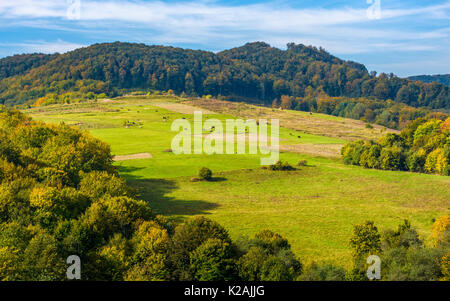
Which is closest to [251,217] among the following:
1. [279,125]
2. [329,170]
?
[329,170]

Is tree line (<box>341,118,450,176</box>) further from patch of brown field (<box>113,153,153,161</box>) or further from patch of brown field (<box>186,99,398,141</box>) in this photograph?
patch of brown field (<box>113,153,153,161</box>)

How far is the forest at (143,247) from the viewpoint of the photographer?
1085 inches

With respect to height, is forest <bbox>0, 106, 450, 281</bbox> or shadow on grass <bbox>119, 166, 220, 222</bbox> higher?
forest <bbox>0, 106, 450, 281</bbox>

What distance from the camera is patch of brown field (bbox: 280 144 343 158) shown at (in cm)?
10706

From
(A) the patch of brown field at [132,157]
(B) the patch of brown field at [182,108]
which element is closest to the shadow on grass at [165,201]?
(A) the patch of brown field at [132,157]

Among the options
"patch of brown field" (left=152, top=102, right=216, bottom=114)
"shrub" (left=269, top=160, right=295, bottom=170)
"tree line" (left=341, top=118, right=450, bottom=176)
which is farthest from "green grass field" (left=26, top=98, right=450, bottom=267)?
"patch of brown field" (left=152, top=102, right=216, bottom=114)

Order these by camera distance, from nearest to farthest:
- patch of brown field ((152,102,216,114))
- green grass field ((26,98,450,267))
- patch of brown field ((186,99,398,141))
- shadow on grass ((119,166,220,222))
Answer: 1. green grass field ((26,98,450,267))
2. shadow on grass ((119,166,220,222))
3. patch of brown field ((186,99,398,141))
4. patch of brown field ((152,102,216,114))

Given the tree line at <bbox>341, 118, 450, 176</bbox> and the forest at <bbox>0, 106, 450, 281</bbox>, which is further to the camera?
the tree line at <bbox>341, 118, 450, 176</bbox>

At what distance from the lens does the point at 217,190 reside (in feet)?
234

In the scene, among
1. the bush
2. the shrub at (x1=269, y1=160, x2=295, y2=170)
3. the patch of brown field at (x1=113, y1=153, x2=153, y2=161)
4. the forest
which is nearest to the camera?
the forest

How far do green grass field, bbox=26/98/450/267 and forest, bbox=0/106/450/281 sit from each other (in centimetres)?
861

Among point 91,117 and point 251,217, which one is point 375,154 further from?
point 91,117

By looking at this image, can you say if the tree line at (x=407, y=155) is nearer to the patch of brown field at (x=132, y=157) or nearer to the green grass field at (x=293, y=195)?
the green grass field at (x=293, y=195)
